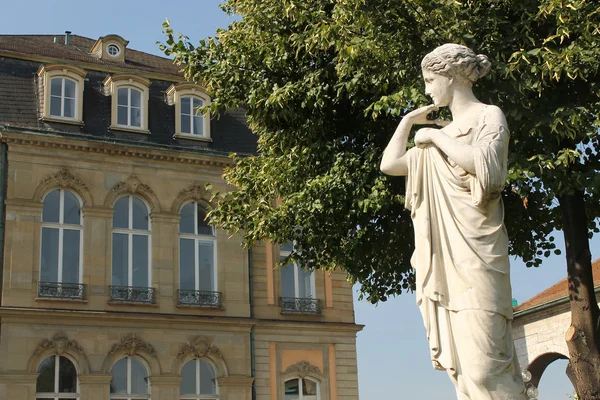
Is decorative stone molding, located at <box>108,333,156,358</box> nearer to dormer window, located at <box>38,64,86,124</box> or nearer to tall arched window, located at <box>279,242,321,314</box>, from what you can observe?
tall arched window, located at <box>279,242,321,314</box>

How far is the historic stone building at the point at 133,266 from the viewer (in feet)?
88.7

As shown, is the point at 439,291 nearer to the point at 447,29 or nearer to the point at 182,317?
the point at 447,29

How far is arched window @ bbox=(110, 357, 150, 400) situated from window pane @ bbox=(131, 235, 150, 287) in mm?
2325

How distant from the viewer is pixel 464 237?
5.75 meters

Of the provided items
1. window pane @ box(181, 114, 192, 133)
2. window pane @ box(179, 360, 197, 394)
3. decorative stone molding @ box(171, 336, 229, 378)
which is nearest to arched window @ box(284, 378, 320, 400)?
decorative stone molding @ box(171, 336, 229, 378)

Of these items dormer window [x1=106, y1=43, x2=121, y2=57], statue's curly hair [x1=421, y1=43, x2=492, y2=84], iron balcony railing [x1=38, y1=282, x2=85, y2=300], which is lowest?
statue's curly hair [x1=421, y1=43, x2=492, y2=84]

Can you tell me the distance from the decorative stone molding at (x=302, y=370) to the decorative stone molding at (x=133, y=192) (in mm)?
6468

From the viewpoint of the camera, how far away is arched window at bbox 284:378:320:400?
30.2 m

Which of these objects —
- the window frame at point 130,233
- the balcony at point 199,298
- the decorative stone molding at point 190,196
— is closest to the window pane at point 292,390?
the balcony at point 199,298

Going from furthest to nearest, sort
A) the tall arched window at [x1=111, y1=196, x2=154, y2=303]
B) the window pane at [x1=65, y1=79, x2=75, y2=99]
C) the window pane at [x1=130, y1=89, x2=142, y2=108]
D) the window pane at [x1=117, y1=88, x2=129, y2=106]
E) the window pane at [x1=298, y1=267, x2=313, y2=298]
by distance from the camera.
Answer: the window pane at [x1=298, y1=267, x2=313, y2=298], the window pane at [x1=130, y1=89, x2=142, y2=108], the window pane at [x1=117, y1=88, x2=129, y2=106], the window pane at [x1=65, y1=79, x2=75, y2=99], the tall arched window at [x1=111, y1=196, x2=154, y2=303]

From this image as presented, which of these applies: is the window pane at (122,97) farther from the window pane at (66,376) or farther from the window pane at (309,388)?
the window pane at (309,388)

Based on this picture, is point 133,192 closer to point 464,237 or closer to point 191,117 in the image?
point 191,117

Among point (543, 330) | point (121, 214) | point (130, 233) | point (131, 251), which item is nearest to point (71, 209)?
point (121, 214)

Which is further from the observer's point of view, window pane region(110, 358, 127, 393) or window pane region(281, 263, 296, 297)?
window pane region(281, 263, 296, 297)
